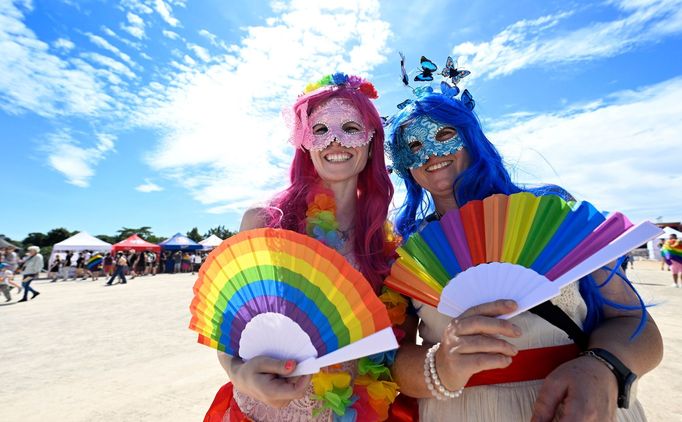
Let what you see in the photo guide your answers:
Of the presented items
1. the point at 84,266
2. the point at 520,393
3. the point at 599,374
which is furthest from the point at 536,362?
the point at 84,266

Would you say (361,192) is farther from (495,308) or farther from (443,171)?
(495,308)

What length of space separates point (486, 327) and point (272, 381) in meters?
0.61

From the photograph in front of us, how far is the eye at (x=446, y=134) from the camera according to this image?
1.60 m

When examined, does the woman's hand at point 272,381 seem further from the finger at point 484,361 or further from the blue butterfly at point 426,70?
the blue butterfly at point 426,70

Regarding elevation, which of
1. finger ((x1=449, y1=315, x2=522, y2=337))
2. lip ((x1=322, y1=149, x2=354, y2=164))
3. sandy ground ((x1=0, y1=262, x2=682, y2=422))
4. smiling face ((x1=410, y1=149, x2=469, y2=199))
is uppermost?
lip ((x1=322, y1=149, x2=354, y2=164))

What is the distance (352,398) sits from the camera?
4.52 ft

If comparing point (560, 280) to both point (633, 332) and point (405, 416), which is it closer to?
point (633, 332)

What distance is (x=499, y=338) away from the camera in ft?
3.08

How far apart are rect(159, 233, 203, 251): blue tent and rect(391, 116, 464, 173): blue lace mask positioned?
24.5 m

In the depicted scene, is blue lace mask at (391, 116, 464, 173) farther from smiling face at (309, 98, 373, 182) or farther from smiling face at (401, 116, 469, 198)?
smiling face at (309, 98, 373, 182)

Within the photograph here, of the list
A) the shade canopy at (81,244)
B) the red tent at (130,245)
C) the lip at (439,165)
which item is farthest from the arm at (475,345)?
the shade canopy at (81,244)

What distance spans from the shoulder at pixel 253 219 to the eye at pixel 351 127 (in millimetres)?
557

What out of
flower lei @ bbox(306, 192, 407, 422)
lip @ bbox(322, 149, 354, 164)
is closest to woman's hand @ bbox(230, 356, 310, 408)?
flower lei @ bbox(306, 192, 407, 422)

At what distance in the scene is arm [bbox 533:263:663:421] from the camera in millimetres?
862
